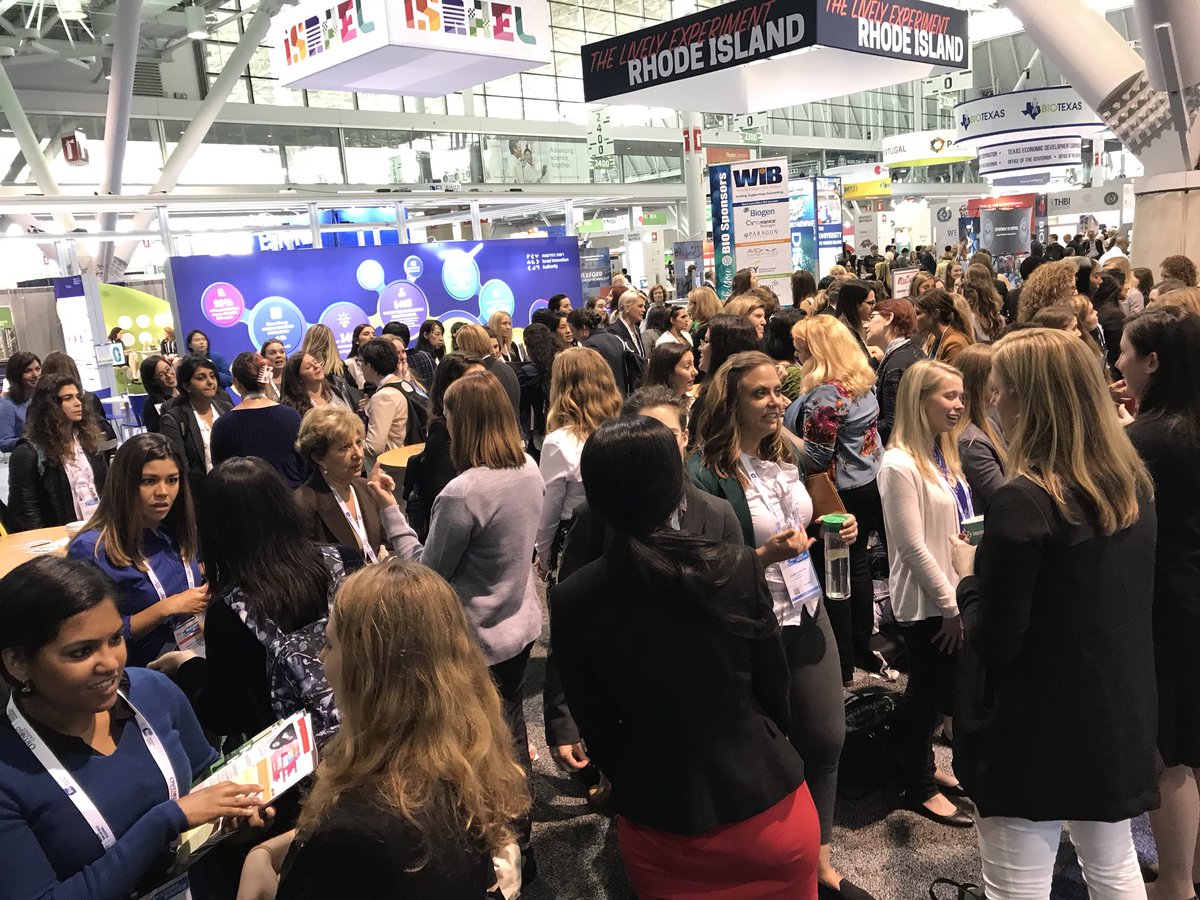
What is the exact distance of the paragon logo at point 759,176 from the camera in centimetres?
946

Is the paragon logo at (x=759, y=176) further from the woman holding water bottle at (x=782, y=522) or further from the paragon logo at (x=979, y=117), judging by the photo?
the paragon logo at (x=979, y=117)

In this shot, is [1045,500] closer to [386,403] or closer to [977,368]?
[977,368]

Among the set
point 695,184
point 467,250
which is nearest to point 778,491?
point 467,250

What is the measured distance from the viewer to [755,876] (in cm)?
160

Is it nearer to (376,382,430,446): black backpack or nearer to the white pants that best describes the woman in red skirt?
the white pants

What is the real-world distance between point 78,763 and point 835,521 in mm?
1645

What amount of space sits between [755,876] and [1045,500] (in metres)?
0.92

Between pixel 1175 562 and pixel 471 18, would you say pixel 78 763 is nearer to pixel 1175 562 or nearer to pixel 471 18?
pixel 1175 562

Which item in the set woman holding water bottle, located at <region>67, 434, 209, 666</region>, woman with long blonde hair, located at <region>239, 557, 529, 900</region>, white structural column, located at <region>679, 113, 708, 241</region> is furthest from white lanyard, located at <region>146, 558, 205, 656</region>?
white structural column, located at <region>679, 113, 708, 241</region>

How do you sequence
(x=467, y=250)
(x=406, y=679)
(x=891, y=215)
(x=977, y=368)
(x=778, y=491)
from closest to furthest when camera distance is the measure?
(x=406, y=679), (x=778, y=491), (x=977, y=368), (x=467, y=250), (x=891, y=215)

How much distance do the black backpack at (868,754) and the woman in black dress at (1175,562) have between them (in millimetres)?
893

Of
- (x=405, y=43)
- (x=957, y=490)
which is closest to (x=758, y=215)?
(x=405, y=43)

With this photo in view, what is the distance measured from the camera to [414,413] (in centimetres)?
484

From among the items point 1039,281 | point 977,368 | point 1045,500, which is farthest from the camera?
point 1039,281
